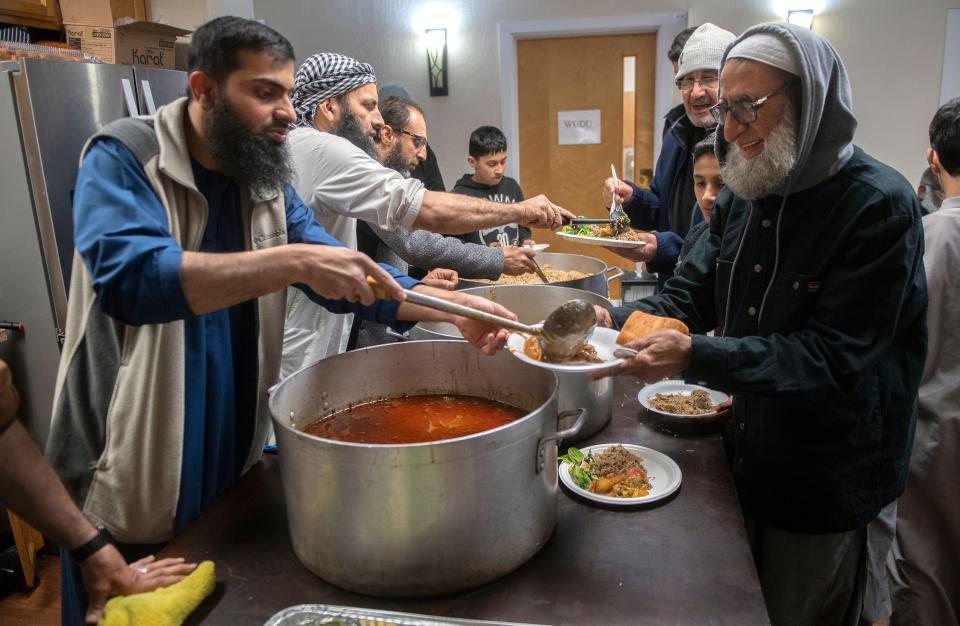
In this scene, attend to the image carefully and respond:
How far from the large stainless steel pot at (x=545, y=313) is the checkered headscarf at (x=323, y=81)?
3.23 feet

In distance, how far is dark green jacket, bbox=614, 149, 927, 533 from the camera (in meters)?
1.44

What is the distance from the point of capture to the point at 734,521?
133 centimetres

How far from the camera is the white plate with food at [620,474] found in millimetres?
1398

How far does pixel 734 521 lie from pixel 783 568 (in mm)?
558

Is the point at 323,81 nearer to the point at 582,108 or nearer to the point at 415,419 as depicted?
the point at 415,419

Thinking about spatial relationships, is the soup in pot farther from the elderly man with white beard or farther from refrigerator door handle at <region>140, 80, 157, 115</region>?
refrigerator door handle at <region>140, 80, 157, 115</region>

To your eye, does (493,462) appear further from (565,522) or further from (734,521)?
(734,521)

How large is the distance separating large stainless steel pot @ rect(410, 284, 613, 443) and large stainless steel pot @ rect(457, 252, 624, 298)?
0.17 ft

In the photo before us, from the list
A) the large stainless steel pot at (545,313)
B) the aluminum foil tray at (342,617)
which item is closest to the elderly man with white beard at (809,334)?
the large stainless steel pot at (545,313)

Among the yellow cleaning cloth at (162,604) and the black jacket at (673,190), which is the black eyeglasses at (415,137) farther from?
the yellow cleaning cloth at (162,604)

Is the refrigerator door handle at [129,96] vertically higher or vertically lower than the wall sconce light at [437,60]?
lower

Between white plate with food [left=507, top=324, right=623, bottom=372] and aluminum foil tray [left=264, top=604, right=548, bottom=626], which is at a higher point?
white plate with food [left=507, top=324, right=623, bottom=372]

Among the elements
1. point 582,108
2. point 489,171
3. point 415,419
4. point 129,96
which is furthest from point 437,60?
point 415,419

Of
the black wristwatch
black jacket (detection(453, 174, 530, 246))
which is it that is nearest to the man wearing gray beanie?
black jacket (detection(453, 174, 530, 246))
